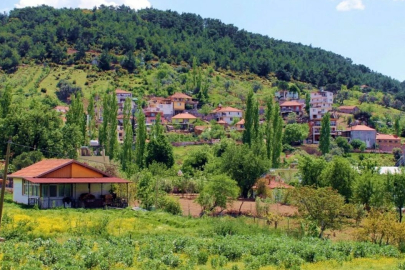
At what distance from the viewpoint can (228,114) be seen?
90.0 meters

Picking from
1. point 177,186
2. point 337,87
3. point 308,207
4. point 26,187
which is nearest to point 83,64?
point 337,87

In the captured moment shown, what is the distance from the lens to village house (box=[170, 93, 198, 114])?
9462cm

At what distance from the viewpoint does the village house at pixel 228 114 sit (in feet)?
294

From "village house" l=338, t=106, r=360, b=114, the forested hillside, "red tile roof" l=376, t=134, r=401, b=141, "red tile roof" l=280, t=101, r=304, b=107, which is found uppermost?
the forested hillside

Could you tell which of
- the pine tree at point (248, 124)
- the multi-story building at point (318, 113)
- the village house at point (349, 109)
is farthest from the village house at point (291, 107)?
the pine tree at point (248, 124)

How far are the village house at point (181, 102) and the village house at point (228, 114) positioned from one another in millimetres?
6754

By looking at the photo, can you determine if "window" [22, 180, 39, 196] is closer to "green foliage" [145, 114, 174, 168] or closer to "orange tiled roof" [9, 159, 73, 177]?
"orange tiled roof" [9, 159, 73, 177]

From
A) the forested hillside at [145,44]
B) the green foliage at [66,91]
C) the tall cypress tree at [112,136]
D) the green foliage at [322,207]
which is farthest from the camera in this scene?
the forested hillside at [145,44]

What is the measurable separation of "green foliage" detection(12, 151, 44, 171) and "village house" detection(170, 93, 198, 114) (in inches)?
2062

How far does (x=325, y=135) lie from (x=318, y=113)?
2447 cm

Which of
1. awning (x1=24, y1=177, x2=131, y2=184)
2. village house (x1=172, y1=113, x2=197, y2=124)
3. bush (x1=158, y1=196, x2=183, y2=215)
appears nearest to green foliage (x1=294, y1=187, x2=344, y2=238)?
bush (x1=158, y1=196, x2=183, y2=215)

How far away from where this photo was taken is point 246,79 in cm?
12656

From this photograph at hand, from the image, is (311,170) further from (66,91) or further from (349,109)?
(66,91)

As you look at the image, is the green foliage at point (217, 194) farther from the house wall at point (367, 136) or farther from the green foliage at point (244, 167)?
the house wall at point (367, 136)
